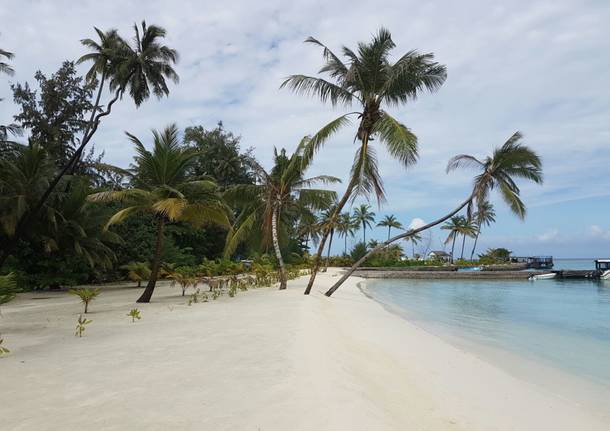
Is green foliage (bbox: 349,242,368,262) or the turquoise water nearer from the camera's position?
the turquoise water

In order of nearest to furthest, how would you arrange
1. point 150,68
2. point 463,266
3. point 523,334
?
1. point 523,334
2. point 150,68
3. point 463,266

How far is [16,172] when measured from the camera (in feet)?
48.2

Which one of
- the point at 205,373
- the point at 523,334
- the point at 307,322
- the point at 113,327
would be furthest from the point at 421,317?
the point at 205,373

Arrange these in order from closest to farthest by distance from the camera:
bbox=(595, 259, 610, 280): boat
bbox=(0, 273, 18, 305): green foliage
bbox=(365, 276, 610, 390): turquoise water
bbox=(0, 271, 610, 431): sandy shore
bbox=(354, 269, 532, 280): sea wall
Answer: bbox=(0, 271, 610, 431): sandy shore, bbox=(0, 273, 18, 305): green foliage, bbox=(365, 276, 610, 390): turquoise water, bbox=(354, 269, 532, 280): sea wall, bbox=(595, 259, 610, 280): boat

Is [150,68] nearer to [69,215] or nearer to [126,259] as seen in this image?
[69,215]

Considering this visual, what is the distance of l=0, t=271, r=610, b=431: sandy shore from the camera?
3.03 m

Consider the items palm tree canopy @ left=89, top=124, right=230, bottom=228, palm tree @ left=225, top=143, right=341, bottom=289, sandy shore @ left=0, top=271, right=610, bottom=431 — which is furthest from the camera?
palm tree @ left=225, top=143, right=341, bottom=289

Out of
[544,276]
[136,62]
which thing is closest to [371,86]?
[136,62]

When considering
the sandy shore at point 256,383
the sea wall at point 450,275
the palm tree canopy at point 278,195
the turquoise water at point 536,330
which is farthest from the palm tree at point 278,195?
the sea wall at point 450,275

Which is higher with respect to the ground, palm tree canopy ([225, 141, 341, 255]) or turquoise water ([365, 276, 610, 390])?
palm tree canopy ([225, 141, 341, 255])

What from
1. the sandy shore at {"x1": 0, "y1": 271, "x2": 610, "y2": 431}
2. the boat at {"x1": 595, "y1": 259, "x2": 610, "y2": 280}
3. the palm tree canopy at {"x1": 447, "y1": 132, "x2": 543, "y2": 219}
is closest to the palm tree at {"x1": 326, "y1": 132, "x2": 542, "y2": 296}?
the palm tree canopy at {"x1": 447, "y1": 132, "x2": 543, "y2": 219}

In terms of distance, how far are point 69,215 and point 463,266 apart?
40.9m

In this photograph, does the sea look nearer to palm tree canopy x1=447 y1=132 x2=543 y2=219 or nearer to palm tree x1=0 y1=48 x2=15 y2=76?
palm tree canopy x1=447 y1=132 x2=543 y2=219

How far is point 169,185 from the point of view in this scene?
11391mm
